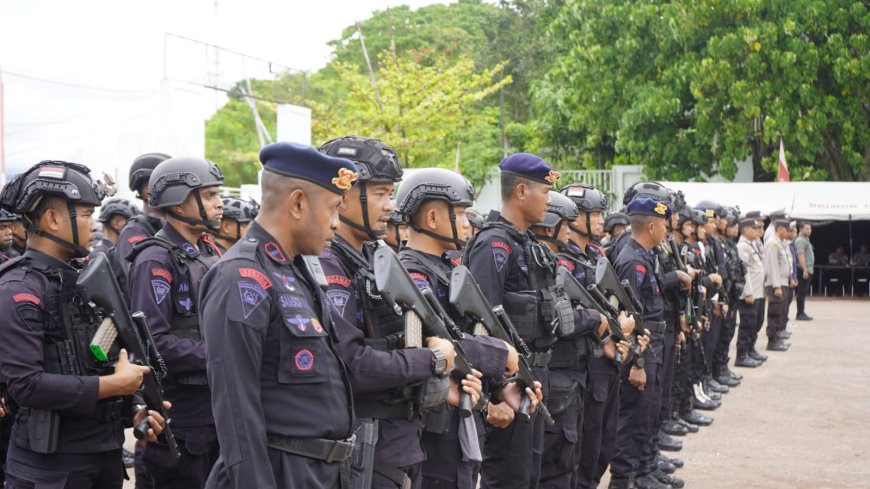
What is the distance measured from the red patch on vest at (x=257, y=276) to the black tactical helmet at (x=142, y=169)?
3639 millimetres

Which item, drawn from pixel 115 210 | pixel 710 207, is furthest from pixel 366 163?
pixel 710 207

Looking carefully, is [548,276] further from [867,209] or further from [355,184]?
[867,209]

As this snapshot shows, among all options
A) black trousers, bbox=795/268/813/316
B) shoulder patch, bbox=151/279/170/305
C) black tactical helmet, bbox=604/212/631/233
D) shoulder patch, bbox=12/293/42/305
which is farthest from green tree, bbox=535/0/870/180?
shoulder patch, bbox=12/293/42/305

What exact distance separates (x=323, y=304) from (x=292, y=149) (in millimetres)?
563

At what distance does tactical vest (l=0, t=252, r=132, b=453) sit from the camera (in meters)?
4.50

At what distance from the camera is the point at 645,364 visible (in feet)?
27.7

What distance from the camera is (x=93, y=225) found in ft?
16.1

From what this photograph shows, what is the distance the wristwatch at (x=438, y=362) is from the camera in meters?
3.94

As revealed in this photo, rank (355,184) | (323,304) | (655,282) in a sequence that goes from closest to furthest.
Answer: (323,304)
(355,184)
(655,282)

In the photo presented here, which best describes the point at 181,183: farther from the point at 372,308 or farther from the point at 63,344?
the point at 372,308

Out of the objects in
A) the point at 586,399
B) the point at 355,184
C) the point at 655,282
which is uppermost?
the point at 355,184

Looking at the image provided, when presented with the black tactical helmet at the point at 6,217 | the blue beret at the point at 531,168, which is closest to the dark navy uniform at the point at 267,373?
the blue beret at the point at 531,168

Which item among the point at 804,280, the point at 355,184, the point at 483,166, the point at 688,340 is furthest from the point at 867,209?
the point at 355,184

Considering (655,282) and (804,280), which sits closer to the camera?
(655,282)
